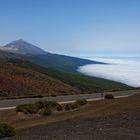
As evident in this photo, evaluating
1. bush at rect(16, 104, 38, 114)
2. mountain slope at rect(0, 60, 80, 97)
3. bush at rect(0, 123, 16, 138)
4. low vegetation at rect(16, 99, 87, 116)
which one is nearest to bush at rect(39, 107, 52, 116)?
low vegetation at rect(16, 99, 87, 116)

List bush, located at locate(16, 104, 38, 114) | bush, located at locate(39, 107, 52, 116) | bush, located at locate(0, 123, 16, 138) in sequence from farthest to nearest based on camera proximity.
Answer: bush, located at locate(16, 104, 38, 114) → bush, located at locate(39, 107, 52, 116) → bush, located at locate(0, 123, 16, 138)

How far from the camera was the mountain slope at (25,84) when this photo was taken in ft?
275

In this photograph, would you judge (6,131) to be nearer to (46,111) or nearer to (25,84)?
(46,111)

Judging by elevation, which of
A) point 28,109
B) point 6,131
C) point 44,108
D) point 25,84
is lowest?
point 25,84

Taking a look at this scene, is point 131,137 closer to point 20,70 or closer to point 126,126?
point 126,126

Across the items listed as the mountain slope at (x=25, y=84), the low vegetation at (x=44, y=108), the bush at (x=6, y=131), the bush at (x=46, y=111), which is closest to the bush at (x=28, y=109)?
the low vegetation at (x=44, y=108)

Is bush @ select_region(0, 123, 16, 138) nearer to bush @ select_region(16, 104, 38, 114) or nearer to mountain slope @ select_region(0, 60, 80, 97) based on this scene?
bush @ select_region(16, 104, 38, 114)

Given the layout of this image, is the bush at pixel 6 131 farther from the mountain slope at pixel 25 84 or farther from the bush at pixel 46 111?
the mountain slope at pixel 25 84

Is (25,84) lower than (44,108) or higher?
lower

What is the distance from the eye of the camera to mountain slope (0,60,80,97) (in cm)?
8384

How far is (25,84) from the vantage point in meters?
91.9

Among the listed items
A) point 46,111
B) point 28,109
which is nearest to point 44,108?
point 28,109

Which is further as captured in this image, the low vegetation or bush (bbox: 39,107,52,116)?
the low vegetation

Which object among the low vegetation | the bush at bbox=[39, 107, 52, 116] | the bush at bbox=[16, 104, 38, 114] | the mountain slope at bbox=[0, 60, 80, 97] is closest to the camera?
the bush at bbox=[39, 107, 52, 116]
